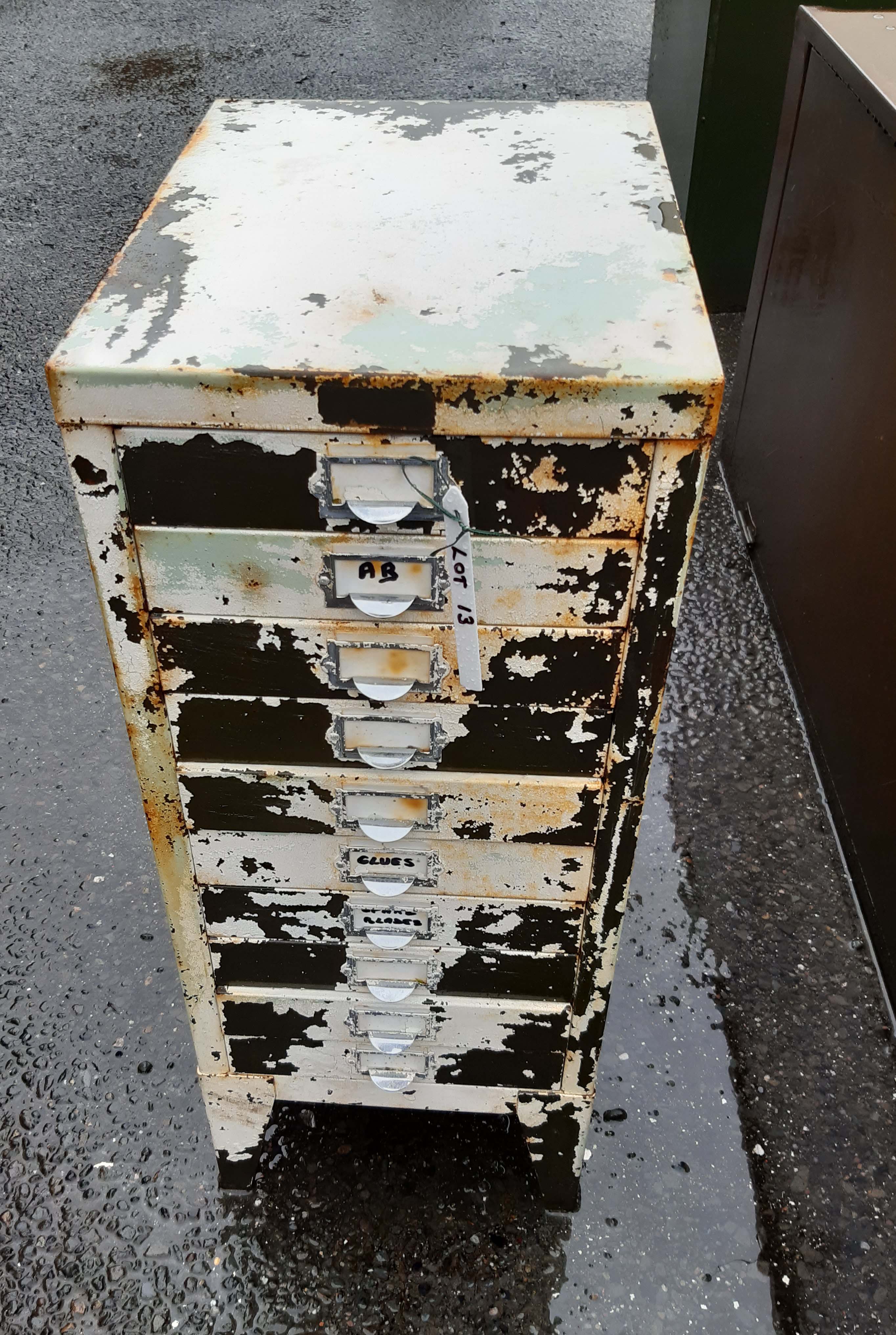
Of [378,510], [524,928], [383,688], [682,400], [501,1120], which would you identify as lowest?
[501,1120]

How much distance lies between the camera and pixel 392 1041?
1.44 metres

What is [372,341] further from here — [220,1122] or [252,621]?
[220,1122]

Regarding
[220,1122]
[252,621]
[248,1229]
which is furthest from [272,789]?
[248,1229]

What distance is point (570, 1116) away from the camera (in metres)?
1.53

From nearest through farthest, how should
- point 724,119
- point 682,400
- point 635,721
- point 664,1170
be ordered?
1. point 682,400
2. point 635,721
3. point 664,1170
4. point 724,119

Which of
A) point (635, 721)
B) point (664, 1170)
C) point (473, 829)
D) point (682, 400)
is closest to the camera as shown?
point (682, 400)

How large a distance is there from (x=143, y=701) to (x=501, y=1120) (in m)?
1.03

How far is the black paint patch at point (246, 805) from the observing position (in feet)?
4.00

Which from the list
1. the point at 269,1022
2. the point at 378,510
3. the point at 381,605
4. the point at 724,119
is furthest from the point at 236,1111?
the point at 724,119

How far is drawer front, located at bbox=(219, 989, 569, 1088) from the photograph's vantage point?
142 centimetres

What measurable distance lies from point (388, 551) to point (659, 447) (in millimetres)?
266

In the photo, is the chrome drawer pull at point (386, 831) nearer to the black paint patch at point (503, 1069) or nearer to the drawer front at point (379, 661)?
the drawer front at point (379, 661)

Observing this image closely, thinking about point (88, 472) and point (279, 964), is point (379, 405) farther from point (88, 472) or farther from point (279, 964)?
point (279, 964)

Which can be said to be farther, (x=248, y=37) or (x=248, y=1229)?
(x=248, y=37)
